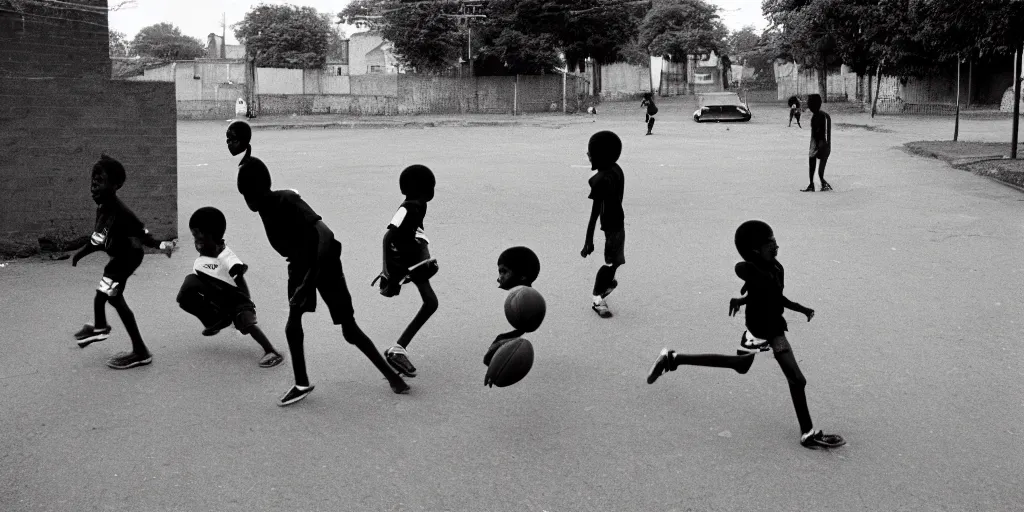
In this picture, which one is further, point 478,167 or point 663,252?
point 478,167

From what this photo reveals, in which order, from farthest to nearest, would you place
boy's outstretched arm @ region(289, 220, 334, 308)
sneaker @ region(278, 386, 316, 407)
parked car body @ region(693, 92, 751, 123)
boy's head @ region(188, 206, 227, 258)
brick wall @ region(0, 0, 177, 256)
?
parked car body @ region(693, 92, 751, 123), brick wall @ region(0, 0, 177, 256), boy's head @ region(188, 206, 227, 258), sneaker @ region(278, 386, 316, 407), boy's outstretched arm @ region(289, 220, 334, 308)

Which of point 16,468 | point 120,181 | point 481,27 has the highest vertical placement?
point 481,27

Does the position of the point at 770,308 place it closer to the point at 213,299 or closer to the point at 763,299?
the point at 763,299

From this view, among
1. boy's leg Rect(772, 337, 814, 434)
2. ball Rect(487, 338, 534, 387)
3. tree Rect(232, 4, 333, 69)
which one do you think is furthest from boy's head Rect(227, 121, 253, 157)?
tree Rect(232, 4, 333, 69)

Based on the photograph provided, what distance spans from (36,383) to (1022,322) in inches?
253

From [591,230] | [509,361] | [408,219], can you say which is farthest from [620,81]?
[509,361]

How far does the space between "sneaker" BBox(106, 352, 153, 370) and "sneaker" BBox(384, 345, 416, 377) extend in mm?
1498

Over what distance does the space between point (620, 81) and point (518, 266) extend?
7129 centimetres

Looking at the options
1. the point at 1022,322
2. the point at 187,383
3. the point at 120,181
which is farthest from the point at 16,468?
the point at 1022,322

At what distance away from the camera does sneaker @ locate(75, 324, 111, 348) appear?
20.0 feet

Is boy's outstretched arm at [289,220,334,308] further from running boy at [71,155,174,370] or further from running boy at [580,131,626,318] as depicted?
running boy at [580,131,626,318]

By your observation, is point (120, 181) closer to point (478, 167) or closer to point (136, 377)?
point (136, 377)

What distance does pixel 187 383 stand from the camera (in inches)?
220

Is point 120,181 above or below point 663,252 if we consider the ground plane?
above
